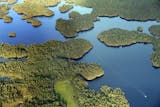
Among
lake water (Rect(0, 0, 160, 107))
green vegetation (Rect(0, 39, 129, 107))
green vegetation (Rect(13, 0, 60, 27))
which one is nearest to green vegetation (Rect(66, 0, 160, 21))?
lake water (Rect(0, 0, 160, 107))

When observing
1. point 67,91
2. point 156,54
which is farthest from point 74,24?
point 67,91

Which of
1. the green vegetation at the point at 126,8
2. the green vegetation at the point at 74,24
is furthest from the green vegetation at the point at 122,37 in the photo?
the green vegetation at the point at 126,8

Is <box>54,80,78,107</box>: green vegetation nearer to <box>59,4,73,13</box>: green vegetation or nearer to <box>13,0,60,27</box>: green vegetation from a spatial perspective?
<box>13,0,60,27</box>: green vegetation

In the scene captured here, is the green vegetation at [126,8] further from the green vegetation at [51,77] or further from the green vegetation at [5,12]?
the green vegetation at [5,12]

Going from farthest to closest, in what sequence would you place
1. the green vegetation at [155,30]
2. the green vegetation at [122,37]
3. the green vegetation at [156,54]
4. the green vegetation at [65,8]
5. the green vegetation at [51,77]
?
the green vegetation at [65,8] < the green vegetation at [155,30] < the green vegetation at [122,37] < the green vegetation at [156,54] < the green vegetation at [51,77]

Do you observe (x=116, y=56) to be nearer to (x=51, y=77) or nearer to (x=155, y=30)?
(x=155, y=30)

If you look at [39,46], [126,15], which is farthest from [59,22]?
[126,15]

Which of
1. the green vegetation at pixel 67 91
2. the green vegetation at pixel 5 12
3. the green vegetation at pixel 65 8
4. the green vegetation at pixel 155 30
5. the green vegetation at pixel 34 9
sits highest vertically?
the green vegetation at pixel 155 30
